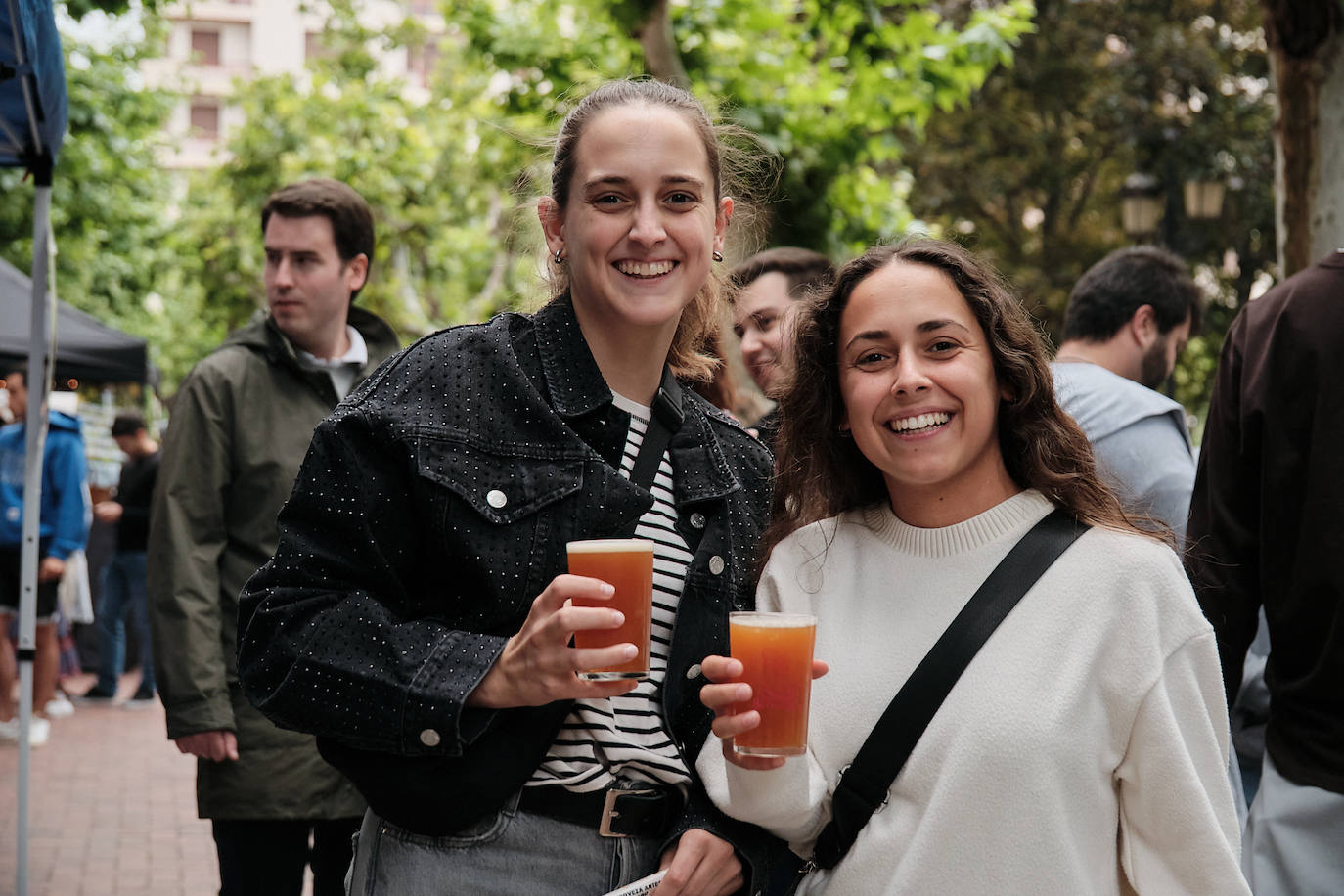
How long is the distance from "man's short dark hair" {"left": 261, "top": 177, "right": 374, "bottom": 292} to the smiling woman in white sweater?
6.80 ft

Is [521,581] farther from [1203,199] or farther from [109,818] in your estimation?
[1203,199]

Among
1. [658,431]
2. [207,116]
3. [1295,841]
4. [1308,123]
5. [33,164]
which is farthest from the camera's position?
[207,116]

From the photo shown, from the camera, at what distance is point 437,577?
219cm

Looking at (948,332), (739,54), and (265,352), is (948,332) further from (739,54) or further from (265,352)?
(739,54)

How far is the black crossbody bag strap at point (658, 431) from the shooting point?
2.35m

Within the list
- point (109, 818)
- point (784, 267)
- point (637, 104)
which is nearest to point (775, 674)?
point (637, 104)

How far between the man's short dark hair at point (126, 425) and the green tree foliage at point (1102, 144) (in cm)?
1007

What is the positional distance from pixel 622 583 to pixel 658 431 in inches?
21.2

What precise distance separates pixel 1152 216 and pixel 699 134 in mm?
11568

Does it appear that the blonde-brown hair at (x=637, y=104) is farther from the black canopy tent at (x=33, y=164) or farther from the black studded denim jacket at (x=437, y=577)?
the black canopy tent at (x=33, y=164)

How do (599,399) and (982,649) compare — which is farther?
(599,399)

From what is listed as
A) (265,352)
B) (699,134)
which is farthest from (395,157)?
(699,134)

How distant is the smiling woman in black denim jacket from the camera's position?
206 cm

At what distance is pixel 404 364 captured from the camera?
2.23 meters
